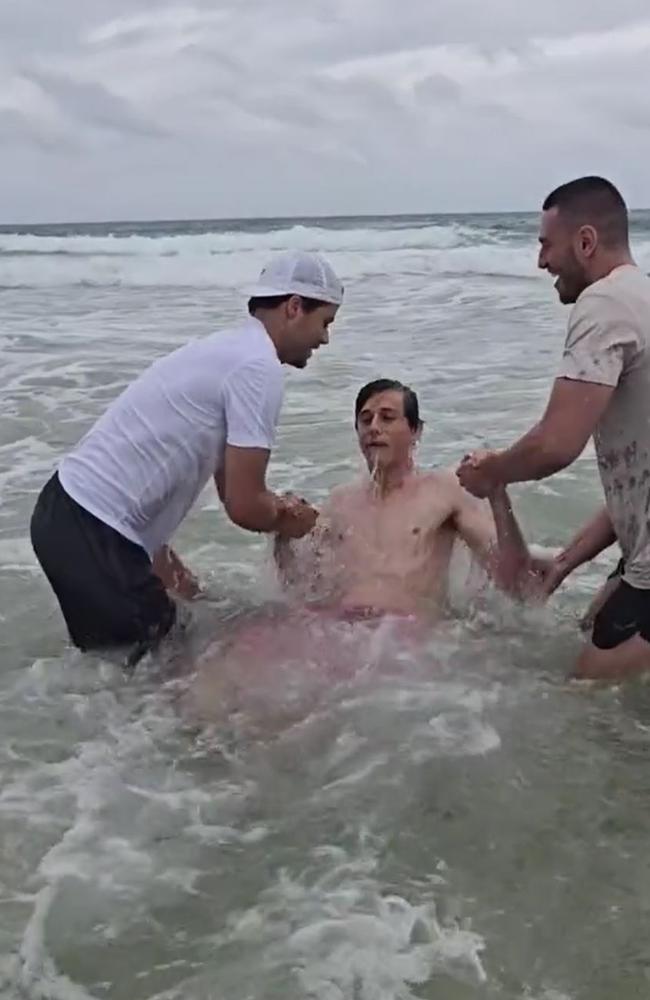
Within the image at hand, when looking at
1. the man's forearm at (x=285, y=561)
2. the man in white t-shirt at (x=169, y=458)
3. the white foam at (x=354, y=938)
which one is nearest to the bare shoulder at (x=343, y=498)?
the man's forearm at (x=285, y=561)

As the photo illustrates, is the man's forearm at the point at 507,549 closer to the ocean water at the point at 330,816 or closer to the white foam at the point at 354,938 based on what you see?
the ocean water at the point at 330,816

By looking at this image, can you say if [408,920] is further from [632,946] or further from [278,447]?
[278,447]

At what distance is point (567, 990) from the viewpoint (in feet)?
9.16

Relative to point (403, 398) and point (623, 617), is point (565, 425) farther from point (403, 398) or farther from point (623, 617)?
point (403, 398)

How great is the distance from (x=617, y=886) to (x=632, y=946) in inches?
10.9

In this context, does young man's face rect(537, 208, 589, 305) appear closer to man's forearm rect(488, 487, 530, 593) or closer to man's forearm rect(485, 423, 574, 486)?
man's forearm rect(485, 423, 574, 486)

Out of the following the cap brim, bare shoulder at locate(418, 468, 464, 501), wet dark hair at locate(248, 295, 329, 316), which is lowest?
bare shoulder at locate(418, 468, 464, 501)

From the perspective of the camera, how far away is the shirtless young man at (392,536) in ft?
16.6

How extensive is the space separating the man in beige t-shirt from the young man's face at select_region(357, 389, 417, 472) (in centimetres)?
89

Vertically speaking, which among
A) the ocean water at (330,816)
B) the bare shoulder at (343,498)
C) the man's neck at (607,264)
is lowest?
the ocean water at (330,816)

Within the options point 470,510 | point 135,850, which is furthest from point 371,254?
point 135,850

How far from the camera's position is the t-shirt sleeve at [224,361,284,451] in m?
4.11

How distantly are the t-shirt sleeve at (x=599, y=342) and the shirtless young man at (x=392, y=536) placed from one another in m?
1.34

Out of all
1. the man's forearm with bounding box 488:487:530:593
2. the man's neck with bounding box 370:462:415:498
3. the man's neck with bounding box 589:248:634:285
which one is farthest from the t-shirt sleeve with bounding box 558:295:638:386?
the man's neck with bounding box 370:462:415:498
